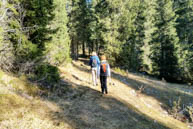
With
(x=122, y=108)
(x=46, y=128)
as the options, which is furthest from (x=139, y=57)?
(x=46, y=128)

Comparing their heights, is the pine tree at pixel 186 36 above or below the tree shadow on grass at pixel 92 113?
above

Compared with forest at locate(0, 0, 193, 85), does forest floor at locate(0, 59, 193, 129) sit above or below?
below

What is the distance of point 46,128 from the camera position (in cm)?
366

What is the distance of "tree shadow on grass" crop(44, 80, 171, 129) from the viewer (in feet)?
14.4

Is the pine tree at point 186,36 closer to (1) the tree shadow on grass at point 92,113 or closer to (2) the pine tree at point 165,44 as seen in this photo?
(2) the pine tree at point 165,44

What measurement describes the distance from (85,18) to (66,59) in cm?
1441

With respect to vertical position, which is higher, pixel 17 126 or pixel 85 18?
pixel 85 18

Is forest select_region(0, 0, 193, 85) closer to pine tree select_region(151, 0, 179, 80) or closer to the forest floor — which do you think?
pine tree select_region(151, 0, 179, 80)

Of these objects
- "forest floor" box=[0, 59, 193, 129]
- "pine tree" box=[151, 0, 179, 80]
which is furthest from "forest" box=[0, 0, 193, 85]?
"forest floor" box=[0, 59, 193, 129]

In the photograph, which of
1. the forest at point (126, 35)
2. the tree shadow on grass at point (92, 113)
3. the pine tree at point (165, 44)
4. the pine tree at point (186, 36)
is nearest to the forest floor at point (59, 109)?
the tree shadow on grass at point (92, 113)

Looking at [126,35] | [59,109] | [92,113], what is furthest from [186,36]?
[59,109]

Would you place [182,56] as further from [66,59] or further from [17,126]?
[17,126]

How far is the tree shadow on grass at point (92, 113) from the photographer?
4.39 meters

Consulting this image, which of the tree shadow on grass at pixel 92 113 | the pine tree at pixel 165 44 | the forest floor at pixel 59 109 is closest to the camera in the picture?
the forest floor at pixel 59 109
